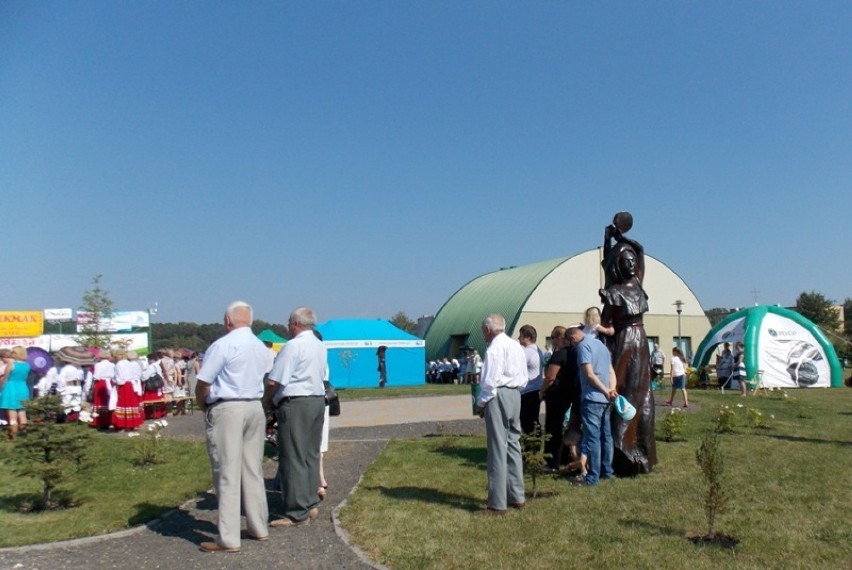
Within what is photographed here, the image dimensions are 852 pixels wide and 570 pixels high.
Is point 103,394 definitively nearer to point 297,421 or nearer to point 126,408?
point 126,408

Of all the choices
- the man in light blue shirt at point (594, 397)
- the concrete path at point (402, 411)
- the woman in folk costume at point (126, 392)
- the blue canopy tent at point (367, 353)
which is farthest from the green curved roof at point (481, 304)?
the man in light blue shirt at point (594, 397)

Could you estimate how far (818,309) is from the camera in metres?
63.8

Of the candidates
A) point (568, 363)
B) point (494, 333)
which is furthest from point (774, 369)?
point (494, 333)

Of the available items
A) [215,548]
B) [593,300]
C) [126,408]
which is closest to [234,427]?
[215,548]

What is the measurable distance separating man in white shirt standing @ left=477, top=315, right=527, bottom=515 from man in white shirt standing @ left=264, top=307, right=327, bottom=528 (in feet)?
5.25

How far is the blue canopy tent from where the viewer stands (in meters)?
31.2

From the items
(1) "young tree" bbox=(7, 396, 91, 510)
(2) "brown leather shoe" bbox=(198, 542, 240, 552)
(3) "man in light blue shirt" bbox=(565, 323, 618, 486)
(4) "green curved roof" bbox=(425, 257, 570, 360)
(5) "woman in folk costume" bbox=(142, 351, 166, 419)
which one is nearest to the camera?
(2) "brown leather shoe" bbox=(198, 542, 240, 552)

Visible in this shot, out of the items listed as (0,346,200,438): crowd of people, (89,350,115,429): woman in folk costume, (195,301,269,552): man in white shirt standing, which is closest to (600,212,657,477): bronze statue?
(195,301,269,552): man in white shirt standing

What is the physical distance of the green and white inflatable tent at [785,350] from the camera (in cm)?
2545

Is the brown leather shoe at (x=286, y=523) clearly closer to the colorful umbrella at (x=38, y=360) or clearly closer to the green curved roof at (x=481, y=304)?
the colorful umbrella at (x=38, y=360)

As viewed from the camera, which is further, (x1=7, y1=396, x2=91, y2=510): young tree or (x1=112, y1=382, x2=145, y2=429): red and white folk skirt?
(x1=112, y1=382, x2=145, y2=429): red and white folk skirt

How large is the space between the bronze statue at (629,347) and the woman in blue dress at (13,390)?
1006 centimetres

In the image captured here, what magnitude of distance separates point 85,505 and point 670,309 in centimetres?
3851

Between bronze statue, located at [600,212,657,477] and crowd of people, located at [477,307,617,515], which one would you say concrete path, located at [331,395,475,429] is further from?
bronze statue, located at [600,212,657,477]
